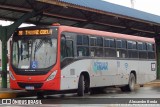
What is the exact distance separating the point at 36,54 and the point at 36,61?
274mm

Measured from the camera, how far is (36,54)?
1788 centimetres

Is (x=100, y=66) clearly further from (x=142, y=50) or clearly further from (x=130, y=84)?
(x=142, y=50)

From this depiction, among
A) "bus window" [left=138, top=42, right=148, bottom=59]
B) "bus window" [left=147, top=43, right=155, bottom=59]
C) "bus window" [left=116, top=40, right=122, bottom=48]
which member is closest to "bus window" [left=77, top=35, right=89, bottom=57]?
"bus window" [left=116, top=40, right=122, bottom=48]

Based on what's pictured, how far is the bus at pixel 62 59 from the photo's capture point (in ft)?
58.2

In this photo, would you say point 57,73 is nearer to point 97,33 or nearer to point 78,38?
point 78,38

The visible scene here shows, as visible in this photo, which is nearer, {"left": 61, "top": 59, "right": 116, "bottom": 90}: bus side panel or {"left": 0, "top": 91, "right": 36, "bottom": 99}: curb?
{"left": 61, "top": 59, "right": 116, "bottom": 90}: bus side panel

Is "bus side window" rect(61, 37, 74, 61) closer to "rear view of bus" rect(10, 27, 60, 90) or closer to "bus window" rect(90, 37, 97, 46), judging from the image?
"rear view of bus" rect(10, 27, 60, 90)

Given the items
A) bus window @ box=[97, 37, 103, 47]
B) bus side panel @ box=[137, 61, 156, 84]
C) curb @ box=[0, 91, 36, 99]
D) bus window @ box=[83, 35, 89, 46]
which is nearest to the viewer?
→ curb @ box=[0, 91, 36, 99]

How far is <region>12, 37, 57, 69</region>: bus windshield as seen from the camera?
699 inches

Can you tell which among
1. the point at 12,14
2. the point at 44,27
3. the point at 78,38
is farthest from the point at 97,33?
the point at 12,14

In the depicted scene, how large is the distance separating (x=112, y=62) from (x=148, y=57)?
17.1ft

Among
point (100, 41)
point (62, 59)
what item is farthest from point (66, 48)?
point (100, 41)

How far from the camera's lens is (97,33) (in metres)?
21.0

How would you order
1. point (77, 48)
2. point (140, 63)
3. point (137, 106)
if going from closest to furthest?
point (137, 106) → point (77, 48) → point (140, 63)
